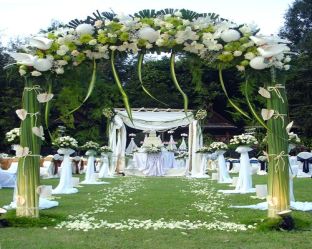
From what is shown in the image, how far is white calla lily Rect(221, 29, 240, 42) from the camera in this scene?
7.37 metres

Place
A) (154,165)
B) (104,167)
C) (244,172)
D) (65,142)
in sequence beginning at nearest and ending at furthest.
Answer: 1. (244,172)
2. (65,142)
3. (104,167)
4. (154,165)

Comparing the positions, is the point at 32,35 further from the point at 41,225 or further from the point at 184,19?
the point at 41,225

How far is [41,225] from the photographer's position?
7.45 meters

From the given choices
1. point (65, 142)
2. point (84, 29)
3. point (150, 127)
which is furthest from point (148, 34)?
point (150, 127)

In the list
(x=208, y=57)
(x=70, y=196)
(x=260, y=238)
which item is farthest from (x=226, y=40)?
(x=70, y=196)

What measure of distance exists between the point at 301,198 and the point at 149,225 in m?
5.89

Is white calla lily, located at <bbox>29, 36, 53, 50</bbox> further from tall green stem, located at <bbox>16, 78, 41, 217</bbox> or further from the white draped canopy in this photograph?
the white draped canopy

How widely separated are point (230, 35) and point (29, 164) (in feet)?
11.9

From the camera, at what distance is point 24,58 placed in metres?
7.49

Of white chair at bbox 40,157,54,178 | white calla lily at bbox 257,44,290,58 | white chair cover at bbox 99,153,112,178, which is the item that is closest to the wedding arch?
white calla lily at bbox 257,44,290,58

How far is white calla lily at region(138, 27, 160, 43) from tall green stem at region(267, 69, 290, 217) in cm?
183

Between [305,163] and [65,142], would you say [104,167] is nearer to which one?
[65,142]

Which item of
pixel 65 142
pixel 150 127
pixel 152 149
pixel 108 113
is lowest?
pixel 152 149

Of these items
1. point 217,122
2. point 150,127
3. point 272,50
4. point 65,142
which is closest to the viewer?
point 272,50
